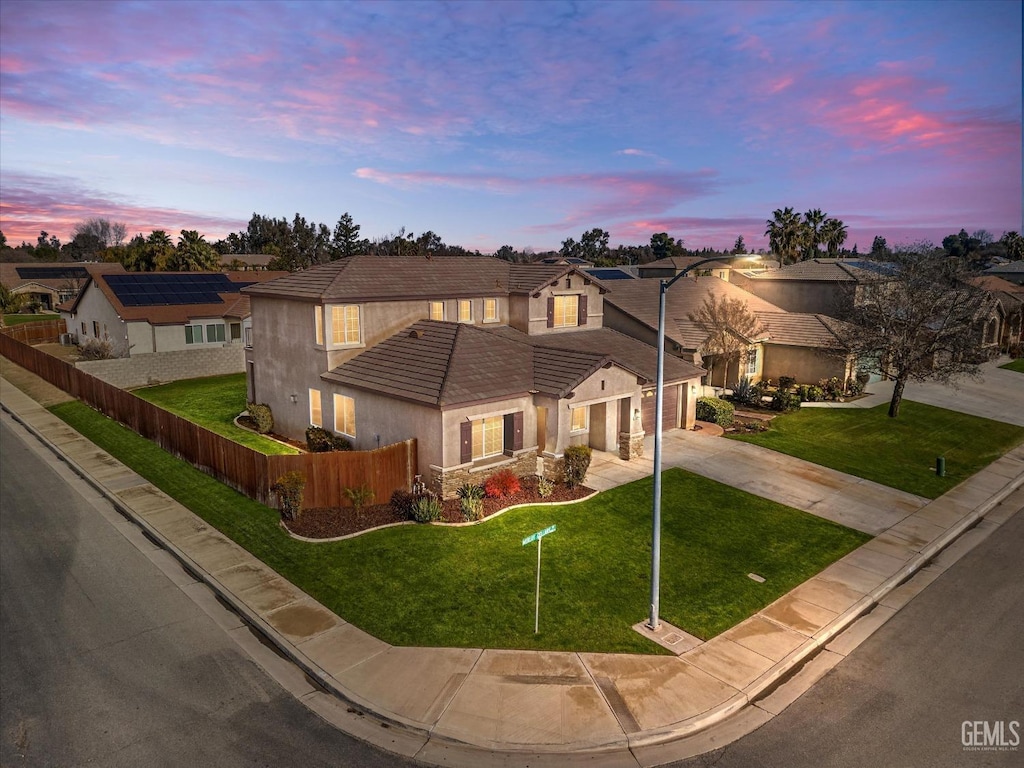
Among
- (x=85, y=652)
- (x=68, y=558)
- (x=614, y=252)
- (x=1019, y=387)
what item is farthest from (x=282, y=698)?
(x=614, y=252)

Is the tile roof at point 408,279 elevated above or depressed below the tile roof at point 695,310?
above

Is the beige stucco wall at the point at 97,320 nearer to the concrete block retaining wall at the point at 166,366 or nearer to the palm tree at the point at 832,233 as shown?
the concrete block retaining wall at the point at 166,366

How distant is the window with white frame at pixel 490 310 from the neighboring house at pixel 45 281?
70220 mm

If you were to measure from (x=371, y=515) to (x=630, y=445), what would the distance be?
1083cm

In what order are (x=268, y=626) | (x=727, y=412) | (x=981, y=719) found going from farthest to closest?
(x=727, y=412) < (x=268, y=626) < (x=981, y=719)

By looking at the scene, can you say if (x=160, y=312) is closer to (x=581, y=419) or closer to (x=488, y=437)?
(x=488, y=437)

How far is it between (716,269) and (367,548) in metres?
61.3

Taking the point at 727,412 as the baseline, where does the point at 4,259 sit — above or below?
above

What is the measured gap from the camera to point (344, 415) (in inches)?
990

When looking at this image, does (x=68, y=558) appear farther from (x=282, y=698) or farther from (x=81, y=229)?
(x=81, y=229)

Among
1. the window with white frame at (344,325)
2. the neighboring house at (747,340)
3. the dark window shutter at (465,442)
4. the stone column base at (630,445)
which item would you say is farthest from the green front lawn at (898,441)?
the window with white frame at (344,325)

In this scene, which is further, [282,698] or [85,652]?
[85,652]

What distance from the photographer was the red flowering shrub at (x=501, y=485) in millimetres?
21266

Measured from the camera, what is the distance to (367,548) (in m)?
17.8
